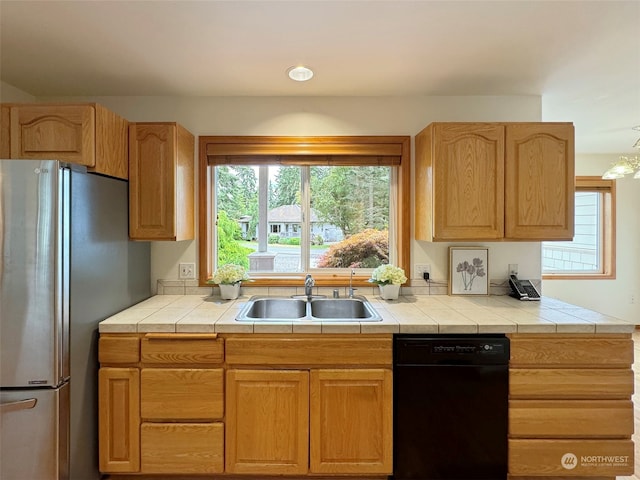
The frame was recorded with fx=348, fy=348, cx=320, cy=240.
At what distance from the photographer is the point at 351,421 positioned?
1.77 meters

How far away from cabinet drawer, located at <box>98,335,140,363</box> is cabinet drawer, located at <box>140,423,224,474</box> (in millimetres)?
351

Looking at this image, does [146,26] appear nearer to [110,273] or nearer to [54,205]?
[54,205]

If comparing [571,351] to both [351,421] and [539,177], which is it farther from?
[351,421]

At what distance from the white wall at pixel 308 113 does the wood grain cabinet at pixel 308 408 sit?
1.10 metres

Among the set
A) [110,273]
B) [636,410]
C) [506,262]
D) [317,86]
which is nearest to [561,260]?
[636,410]

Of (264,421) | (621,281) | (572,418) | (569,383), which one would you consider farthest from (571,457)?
(621,281)

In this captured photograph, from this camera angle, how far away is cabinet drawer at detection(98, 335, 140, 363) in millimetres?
1771

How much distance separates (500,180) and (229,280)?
Answer: 1799 mm

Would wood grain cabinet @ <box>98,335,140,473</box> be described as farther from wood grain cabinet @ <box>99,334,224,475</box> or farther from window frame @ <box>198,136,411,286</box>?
window frame @ <box>198,136,411,286</box>

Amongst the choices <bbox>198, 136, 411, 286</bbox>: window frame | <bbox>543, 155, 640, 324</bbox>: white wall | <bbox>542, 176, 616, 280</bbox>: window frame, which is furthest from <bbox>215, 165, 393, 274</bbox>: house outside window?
<bbox>543, 155, 640, 324</bbox>: white wall

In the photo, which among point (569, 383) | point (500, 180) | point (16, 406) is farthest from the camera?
point (500, 180)

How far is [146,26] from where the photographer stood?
1.65m

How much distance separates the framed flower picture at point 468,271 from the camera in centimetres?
244

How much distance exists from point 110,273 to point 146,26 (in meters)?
1.27
